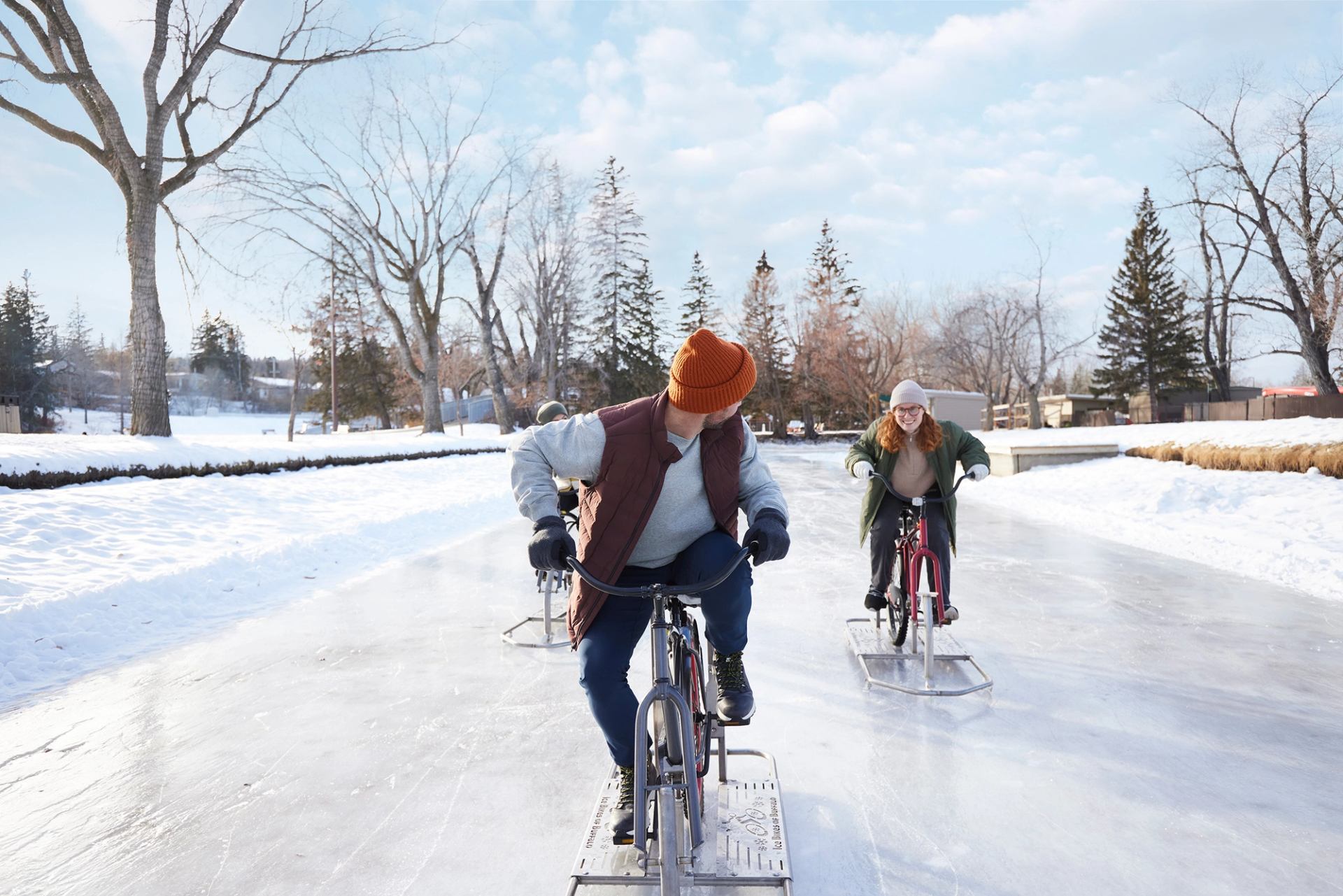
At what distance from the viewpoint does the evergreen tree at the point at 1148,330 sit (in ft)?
151

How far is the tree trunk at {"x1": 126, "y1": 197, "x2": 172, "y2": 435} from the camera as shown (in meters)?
13.2

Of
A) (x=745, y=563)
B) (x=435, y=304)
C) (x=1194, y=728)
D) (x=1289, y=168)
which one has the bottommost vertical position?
(x=1194, y=728)

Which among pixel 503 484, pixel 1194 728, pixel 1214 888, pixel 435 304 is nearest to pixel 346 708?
pixel 1214 888

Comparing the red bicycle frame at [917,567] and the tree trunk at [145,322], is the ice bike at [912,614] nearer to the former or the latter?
the red bicycle frame at [917,567]

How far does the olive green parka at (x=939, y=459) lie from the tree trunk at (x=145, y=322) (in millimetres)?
12632

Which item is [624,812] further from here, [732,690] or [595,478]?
[595,478]

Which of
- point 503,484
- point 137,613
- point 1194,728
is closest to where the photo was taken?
point 1194,728

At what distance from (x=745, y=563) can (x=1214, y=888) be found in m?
1.80

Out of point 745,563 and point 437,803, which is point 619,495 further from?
point 437,803

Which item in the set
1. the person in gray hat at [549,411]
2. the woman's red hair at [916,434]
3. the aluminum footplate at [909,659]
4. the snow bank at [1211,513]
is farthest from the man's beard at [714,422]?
the snow bank at [1211,513]

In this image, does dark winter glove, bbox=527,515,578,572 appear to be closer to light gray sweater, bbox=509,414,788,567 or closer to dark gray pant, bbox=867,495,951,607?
light gray sweater, bbox=509,414,788,567

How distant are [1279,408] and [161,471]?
28.3 m

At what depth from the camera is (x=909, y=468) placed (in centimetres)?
509

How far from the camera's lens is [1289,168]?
2664cm
